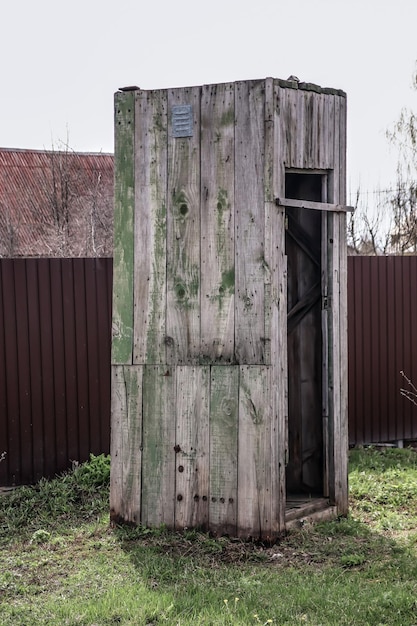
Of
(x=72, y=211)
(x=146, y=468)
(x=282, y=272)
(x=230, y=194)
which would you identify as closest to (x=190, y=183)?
(x=230, y=194)

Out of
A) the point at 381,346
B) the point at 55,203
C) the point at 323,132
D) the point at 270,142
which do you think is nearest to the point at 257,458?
the point at 270,142

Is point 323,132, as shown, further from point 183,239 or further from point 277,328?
point 277,328

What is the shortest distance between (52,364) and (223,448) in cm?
269

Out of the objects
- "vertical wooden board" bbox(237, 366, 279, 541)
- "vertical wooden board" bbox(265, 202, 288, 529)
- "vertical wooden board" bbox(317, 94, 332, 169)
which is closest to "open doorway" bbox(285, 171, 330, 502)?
"vertical wooden board" bbox(317, 94, 332, 169)

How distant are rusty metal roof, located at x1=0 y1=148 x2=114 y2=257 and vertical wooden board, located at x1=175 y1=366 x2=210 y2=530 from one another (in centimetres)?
1306

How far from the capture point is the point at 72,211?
21000mm

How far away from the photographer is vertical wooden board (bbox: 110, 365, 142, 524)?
21.7 ft

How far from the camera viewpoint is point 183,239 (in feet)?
21.4

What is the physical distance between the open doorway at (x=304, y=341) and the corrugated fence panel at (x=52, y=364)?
Result: 6.72 feet

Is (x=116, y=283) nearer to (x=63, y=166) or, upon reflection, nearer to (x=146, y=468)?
(x=146, y=468)

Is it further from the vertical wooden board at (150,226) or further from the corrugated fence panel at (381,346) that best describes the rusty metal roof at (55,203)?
the vertical wooden board at (150,226)

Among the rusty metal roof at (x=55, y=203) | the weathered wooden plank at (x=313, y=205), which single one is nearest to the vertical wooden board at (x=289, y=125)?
the weathered wooden plank at (x=313, y=205)

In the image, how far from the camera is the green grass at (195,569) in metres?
4.82

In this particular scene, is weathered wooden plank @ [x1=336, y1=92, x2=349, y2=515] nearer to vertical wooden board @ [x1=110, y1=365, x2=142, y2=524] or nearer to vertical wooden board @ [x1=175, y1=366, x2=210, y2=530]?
vertical wooden board @ [x1=175, y1=366, x2=210, y2=530]
